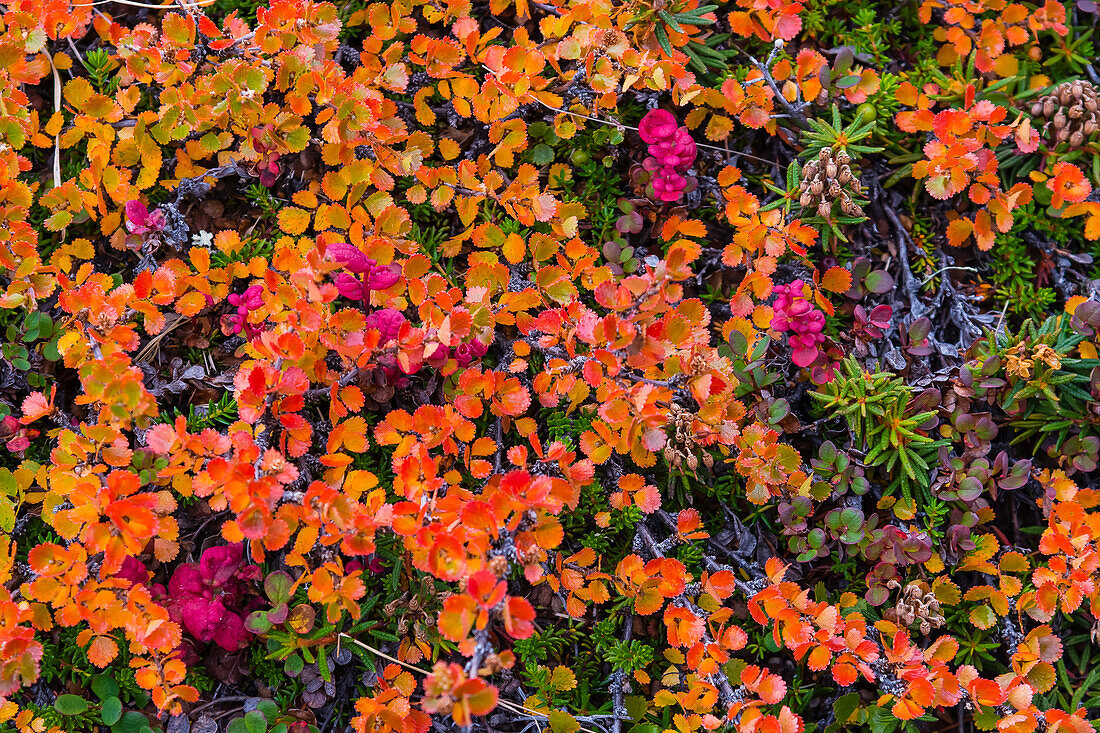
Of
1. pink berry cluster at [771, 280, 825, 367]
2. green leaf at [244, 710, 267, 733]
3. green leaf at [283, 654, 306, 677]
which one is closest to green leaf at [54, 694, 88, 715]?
green leaf at [244, 710, 267, 733]

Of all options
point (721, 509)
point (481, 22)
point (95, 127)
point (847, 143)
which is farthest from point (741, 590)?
point (95, 127)

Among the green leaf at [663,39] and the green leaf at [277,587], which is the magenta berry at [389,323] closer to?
the green leaf at [277,587]

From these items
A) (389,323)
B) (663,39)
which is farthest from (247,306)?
(663,39)

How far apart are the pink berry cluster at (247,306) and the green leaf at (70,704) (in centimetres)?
117

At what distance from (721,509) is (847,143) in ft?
4.69

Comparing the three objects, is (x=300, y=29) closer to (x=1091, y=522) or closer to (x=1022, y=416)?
(x=1022, y=416)

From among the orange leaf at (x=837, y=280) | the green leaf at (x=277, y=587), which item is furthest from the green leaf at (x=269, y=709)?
the orange leaf at (x=837, y=280)

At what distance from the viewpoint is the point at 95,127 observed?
2.75 metres

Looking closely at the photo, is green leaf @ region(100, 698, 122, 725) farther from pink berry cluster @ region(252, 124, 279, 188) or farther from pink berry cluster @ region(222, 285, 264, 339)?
pink berry cluster @ region(252, 124, 279, 188)

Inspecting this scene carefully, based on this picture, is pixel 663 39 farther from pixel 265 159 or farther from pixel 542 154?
pixel 265 159

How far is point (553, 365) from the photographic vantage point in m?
2.46

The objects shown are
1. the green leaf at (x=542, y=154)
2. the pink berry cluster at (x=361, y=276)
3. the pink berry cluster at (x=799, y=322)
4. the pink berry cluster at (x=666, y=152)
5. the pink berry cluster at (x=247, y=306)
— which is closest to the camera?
the pink berry cluster at (x=361, y=276)

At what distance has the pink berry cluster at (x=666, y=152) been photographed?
275 centimetres

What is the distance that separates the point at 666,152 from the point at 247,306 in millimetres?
1499
